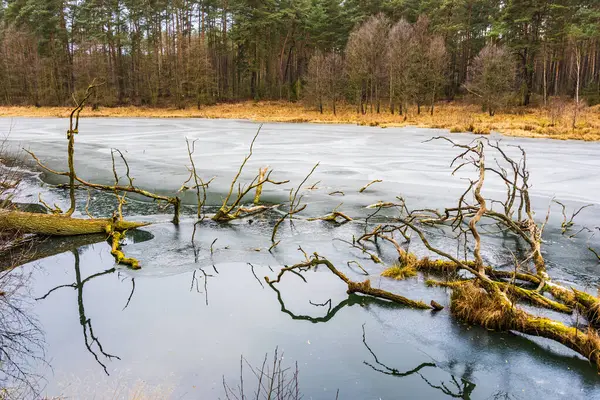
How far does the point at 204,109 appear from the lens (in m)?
45.1

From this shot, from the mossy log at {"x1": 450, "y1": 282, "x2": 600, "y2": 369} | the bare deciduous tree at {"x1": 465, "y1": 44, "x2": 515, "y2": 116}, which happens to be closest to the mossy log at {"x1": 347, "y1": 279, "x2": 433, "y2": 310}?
the mossy log at {"x1": 450, "y1": 282, "x2": 600, "y2": 369}

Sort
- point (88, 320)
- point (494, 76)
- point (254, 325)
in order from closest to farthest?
1. point (254, 325)
2. point (88, 320)
3. point (494, 76)

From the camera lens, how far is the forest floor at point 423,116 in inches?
973

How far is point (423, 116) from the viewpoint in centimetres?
3606

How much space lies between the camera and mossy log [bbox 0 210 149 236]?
816 cm

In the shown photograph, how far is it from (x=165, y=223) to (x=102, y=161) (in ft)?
24.9

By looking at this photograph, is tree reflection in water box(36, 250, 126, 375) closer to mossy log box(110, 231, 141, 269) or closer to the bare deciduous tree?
mossy log box(110, 231, 141, 269)

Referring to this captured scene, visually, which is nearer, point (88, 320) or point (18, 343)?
point (18, 343)

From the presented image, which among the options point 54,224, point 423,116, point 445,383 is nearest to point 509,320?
point 445,383

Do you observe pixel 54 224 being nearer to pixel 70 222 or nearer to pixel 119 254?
pixel 70 222

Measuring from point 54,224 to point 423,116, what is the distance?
31.4 m

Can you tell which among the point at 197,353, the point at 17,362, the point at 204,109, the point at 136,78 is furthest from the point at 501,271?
the point at 136,78

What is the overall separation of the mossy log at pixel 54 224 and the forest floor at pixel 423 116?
19.8 m

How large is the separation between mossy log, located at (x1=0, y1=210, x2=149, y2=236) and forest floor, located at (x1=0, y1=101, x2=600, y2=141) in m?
19.8
